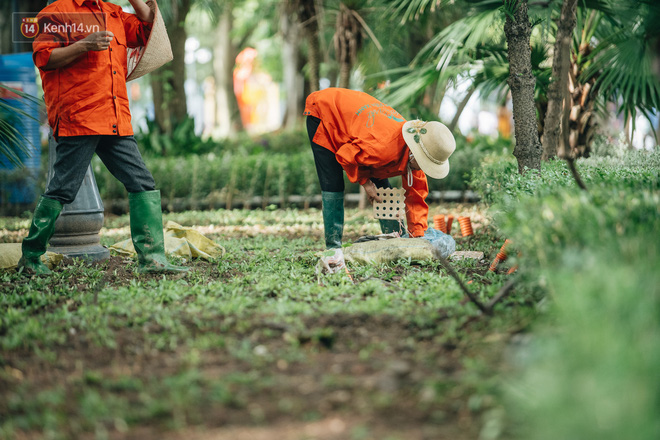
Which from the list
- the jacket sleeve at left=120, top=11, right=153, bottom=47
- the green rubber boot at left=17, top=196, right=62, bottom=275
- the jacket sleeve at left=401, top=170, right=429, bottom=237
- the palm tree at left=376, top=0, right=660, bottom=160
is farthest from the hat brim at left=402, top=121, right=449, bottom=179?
the green rubber boot at left=17, top=196, right=62, bottom=275

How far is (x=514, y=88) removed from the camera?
477 centimetres

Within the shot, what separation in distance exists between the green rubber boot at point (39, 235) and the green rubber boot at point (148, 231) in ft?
1.62

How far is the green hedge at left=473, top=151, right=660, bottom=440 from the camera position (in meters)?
1.52

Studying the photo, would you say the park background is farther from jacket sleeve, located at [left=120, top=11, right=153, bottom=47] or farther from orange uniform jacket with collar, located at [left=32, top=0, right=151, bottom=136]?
jacket sleeve, located at [left=120, top=11, right=153, bottom=47]

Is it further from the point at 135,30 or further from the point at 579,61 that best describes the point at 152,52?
the point at 579,61

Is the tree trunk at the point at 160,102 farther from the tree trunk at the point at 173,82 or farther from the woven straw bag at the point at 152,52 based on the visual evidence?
the woven straw bag at the point at 152,52

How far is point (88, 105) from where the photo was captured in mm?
3912

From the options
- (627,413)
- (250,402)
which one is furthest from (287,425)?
(627,413)

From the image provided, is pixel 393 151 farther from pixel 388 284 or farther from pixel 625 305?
pixel 625 305

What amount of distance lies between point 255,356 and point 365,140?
2234 millimetres

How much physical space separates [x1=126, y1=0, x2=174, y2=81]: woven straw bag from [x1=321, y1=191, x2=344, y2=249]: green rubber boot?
1540 millimetres

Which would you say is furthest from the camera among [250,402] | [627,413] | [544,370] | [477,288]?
[477,288]

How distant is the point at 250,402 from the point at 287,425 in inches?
8.2
